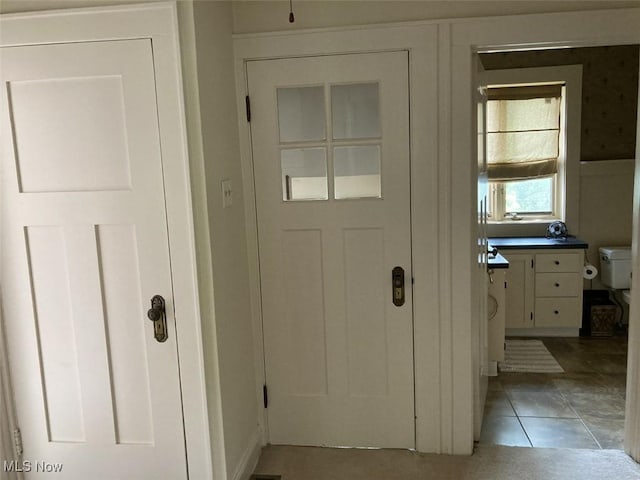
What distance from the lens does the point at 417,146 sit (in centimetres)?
232

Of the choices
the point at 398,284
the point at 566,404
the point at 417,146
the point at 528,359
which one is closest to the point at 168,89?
the point at 417,146

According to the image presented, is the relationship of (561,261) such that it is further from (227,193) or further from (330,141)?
(227,193)

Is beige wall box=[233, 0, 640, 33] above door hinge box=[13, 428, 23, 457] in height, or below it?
above

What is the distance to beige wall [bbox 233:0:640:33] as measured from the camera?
7.18 ft

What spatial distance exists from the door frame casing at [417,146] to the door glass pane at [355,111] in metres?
0.16

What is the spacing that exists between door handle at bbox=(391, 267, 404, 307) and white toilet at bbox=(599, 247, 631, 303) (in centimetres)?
262

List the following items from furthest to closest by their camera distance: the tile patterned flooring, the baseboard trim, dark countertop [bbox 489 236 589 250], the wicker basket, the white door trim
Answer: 1. the wicker basket
2. dark countertop [bbox 489 236 589 250]
3. the tile patterned flooring
4. the baseboard trim
5. the white door trim

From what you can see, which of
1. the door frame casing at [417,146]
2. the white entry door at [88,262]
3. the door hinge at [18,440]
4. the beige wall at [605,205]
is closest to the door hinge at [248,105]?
the door frame casing at [417,146]

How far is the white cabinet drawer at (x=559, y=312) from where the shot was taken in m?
4.16

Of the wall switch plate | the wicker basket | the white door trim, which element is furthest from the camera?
the wicker basket

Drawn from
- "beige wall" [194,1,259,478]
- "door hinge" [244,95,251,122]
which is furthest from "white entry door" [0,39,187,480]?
"door hinge" [244,95,251,122]

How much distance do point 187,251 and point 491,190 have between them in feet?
11.0

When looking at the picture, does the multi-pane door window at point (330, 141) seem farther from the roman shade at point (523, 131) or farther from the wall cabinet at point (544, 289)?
the roman shade at point (523, 131)

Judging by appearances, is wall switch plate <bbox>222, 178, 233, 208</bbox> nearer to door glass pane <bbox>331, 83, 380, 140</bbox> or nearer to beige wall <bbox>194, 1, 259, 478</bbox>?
beige wall <bbox>194, 1, 259, 478</bbox>
